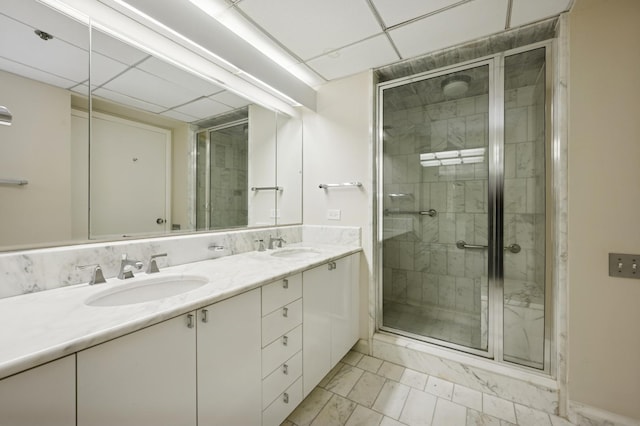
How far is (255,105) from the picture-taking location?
6.97 ft

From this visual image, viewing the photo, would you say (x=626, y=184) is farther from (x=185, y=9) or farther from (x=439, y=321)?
(x=185, y=9)

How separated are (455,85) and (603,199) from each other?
128 cm

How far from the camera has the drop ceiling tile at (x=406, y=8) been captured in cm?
147

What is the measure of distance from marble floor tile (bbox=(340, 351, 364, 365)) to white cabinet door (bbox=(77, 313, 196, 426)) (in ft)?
4.65

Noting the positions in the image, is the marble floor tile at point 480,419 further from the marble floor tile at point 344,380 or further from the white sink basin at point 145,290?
the white sink basin at point 145,290

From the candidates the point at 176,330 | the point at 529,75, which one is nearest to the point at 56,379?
the point at 176,330

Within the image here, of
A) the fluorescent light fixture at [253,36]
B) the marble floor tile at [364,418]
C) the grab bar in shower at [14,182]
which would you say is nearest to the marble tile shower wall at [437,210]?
the fluorescent light fixture at [253,36]

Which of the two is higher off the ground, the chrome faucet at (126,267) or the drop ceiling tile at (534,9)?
the drop ceiling tile at (534,9)

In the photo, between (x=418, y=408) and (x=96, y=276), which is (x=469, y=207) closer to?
(x=418, y=408)

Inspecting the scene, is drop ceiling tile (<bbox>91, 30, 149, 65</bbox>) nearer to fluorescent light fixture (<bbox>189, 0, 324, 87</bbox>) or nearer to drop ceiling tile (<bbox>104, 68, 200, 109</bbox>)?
drop ceiling tile (<bbox>104, 68, 200, 109</bbox>)

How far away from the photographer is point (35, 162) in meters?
1.09

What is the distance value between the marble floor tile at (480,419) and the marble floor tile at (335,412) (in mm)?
670

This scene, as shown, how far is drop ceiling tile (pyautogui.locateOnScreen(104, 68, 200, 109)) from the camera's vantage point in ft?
4.46

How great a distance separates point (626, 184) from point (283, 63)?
2332 millimetres
